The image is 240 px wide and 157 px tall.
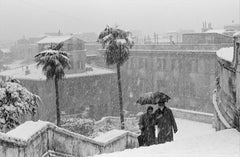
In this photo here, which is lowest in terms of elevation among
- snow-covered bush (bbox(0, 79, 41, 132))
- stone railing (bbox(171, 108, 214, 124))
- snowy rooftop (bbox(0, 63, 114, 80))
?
stone railing (bbox(171, 108, 214, 124))

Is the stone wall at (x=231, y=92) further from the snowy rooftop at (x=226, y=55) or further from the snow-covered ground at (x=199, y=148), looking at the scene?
the snow-covered ground at (x=199, y=148)

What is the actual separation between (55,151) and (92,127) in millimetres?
18266

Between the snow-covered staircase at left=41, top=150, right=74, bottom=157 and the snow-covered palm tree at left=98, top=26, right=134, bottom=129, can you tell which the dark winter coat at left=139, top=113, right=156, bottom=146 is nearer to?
the snow-covered staircase at left=41, top=150, right=74, bottom=157

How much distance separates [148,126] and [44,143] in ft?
8.57

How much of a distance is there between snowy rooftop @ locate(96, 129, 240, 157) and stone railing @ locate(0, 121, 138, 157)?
2458 millimetres

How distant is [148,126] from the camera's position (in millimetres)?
10188

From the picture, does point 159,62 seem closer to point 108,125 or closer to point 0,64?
point 108,125

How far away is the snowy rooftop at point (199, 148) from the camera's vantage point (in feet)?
24.2

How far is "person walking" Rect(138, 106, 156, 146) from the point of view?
10055 millimetres

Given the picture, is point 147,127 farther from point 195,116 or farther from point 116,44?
point 116,44

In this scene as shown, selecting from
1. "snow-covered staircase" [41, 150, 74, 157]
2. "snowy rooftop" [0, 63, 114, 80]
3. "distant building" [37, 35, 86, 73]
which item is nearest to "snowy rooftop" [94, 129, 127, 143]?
"snow-covered staircase" [41, 150, 74, 157]

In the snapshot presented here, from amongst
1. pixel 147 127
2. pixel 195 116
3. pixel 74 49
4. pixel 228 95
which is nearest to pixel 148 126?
pixel 147 127

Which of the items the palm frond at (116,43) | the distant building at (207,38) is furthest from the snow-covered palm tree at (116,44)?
the distant building at (207,38)

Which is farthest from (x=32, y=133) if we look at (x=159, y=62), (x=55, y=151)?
(x=159, y=62)
